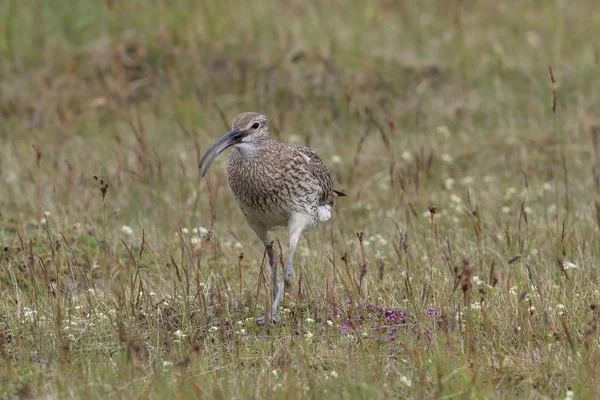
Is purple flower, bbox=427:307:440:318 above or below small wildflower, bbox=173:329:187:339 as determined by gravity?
below

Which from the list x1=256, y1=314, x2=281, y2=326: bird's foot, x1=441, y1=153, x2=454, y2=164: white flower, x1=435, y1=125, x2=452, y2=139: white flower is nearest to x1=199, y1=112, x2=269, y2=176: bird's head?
x1=256, y1=314, x2=281, y2=326: bird's foot

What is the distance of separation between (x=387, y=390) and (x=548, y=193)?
14.8 feet

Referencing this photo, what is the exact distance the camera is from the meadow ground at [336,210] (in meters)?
4.91

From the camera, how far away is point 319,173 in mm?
6797

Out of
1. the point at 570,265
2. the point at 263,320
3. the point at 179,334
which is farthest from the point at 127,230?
the point at 570,265

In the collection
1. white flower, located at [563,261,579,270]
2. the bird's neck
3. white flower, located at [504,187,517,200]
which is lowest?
white flower, located at [504,187,517,200]

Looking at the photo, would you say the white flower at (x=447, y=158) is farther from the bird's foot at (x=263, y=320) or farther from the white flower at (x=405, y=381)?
the white flower at (x=405, y=381)

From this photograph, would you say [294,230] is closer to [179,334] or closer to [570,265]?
[179,334]

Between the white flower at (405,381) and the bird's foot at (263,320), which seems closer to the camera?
the white flower at (405,381)

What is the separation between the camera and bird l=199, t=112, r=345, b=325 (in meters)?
6.32

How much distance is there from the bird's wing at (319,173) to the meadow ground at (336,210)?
328 millimetres

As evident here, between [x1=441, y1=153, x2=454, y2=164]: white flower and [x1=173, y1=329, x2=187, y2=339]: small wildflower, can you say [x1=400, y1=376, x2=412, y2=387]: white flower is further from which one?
[x1=441, y1=153, x2=454, y2=164]: white flower

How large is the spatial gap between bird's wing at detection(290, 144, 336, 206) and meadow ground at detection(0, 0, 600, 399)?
12.9 inches

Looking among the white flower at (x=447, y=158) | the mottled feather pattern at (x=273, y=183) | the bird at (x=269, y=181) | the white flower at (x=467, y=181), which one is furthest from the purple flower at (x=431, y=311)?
the white flower at (x=447, y=158)
